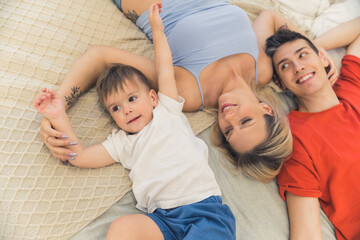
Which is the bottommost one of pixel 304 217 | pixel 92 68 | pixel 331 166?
pixel 304 217

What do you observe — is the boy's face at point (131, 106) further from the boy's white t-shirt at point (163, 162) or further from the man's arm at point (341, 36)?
the man's arm at point (341, 36)

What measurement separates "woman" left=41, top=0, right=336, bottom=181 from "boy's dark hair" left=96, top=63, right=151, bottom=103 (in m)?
0.09

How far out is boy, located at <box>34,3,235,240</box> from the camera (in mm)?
985

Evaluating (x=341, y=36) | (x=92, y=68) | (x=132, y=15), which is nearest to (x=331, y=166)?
(x=341, y=36)

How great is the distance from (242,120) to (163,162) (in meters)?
0.39

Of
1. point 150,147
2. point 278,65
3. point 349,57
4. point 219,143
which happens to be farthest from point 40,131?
point 349,57

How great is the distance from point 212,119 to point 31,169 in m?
0.79

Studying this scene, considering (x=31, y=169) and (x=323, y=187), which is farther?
(x=323, y=187)

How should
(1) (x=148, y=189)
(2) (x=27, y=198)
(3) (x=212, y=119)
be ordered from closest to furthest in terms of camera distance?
(2) (x=27, y=198), (1) (x=148, y=189), (3) (x=212, y=119)

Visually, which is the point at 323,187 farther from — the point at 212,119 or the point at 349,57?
the point at 349,57

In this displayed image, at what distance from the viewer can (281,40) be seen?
1.46 meters

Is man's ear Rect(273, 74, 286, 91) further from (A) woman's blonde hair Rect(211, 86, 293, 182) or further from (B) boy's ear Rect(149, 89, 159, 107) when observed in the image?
(B) boy's ear Rect(149, 89, 159, 107)

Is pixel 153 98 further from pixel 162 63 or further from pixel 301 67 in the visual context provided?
pixel 301 67

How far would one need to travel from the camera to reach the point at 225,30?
1.42m
